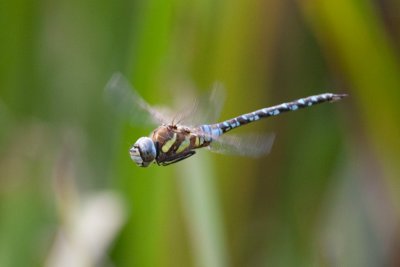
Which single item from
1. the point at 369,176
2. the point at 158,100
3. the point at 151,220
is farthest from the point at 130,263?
the point at 369,176

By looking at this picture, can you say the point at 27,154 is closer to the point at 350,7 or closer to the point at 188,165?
the point at 188,165

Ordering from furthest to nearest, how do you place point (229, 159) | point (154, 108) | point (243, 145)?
1. point (229, 159)
2. point (154, 108)
3. point (243, 145)

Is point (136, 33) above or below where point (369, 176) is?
above

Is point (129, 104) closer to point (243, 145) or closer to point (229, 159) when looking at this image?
point (243, 145)

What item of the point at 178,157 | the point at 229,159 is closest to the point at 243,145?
the point at 178,157

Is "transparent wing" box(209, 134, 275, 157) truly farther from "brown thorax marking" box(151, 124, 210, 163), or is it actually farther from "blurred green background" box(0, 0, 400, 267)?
"blurred green background" box(0, 0, 400, 267)

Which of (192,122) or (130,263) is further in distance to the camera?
(130,263)

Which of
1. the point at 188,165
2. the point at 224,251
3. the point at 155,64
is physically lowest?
the point at 224,251
